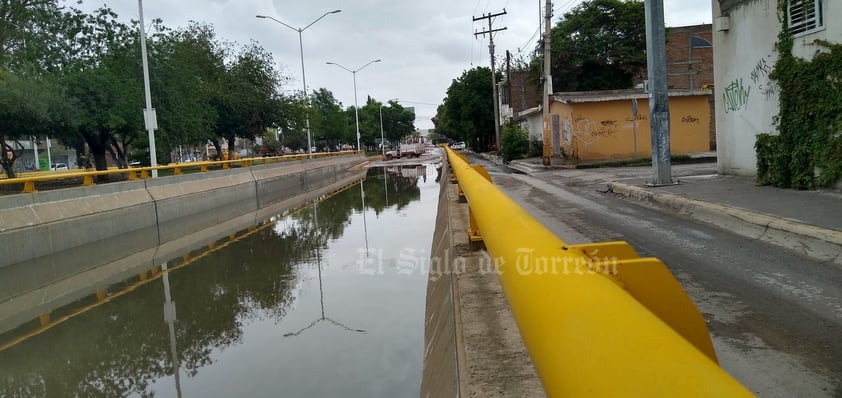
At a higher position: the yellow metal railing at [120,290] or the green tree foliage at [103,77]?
the green tree foliage at [103,77]

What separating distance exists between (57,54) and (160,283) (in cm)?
2289

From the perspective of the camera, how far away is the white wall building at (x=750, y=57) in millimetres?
10516

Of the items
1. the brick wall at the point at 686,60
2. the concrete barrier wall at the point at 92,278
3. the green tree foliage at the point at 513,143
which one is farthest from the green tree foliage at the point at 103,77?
the brick wall at the point at 686,60

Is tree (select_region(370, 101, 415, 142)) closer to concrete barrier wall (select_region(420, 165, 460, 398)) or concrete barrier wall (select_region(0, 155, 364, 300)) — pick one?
concrete barrier wall (select_region(0, 155, 364, 300))

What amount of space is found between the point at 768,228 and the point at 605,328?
7654 mm

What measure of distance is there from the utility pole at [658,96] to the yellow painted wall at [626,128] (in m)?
14.3

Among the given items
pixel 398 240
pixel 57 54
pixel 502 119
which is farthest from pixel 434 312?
pixel 502 119

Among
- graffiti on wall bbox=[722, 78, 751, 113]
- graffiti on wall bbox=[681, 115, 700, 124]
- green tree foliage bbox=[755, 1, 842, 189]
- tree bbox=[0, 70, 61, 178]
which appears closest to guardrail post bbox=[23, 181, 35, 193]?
tree bbox=[0, 70, 61, 178]

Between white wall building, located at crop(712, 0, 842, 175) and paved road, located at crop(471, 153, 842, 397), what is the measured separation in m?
3.84

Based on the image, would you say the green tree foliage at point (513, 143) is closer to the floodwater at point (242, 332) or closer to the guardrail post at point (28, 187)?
the floodwater at point (242, 332)

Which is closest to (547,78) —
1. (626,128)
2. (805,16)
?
(626,128)

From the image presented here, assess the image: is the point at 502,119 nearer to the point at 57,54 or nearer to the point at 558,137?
the point at 558,137

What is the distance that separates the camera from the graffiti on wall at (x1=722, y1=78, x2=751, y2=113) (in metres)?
12.9

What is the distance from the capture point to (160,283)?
911 centimetres
